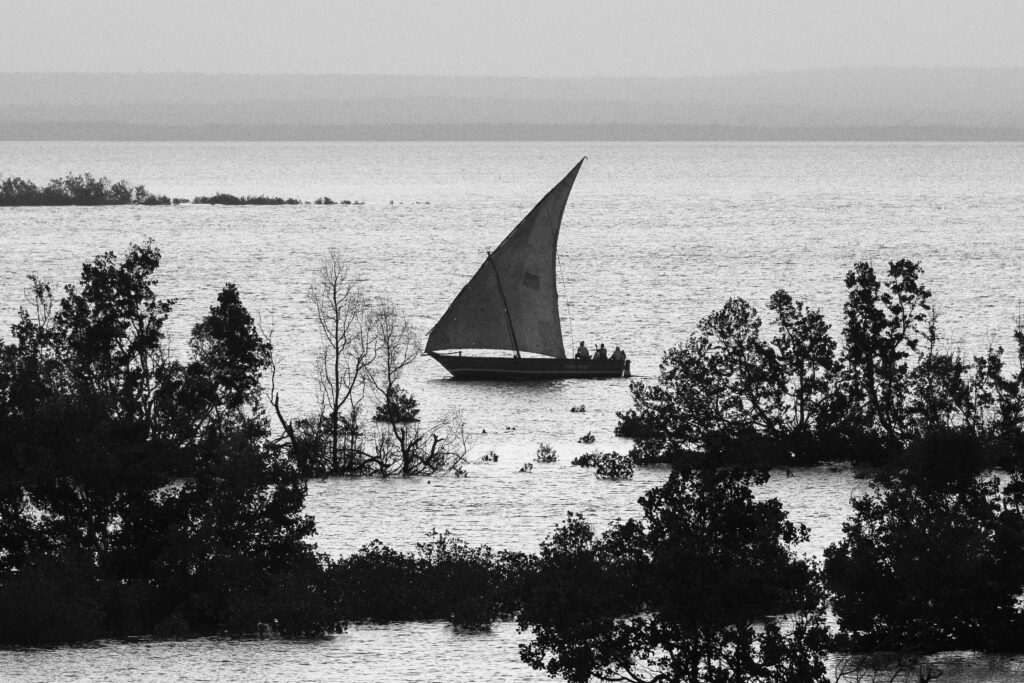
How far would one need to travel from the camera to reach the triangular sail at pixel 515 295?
6650 centimetres

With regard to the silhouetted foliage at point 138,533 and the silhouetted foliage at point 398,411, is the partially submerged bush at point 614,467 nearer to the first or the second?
the silhouetted foliage at point 398,411

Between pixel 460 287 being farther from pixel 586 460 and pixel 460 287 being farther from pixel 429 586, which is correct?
pixel 429 586

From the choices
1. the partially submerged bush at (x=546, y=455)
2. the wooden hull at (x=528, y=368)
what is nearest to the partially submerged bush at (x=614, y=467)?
the partially submerged bush at (x=546, y=455)

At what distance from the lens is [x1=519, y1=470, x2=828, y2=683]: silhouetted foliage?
68.0 ft

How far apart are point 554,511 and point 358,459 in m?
7.49

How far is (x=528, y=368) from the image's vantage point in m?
68.9

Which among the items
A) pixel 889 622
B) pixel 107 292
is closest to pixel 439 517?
pixel 107 292

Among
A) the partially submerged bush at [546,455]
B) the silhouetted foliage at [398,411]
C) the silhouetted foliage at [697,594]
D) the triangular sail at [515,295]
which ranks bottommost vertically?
the partially submerged bush at [546,455]

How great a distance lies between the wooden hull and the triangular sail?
3.21 feet

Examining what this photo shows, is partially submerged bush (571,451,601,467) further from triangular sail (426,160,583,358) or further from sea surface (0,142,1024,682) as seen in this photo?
triangular sail (426,160,583,358)

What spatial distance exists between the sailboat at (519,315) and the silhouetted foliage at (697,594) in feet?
144

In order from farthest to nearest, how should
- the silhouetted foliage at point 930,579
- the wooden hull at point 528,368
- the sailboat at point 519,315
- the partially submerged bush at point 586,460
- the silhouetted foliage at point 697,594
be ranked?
the wooden hull at point 528,368, the sailboat at point 519,315, the partially submerged bush at point 586,460, the silhouetted foliage at point 930,579, the silhouetted foliage at point 697,594

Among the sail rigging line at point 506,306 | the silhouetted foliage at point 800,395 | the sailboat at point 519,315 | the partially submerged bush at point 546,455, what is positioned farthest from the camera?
the sailboat at point 519,315

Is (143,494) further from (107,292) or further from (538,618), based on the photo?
(107,292)
